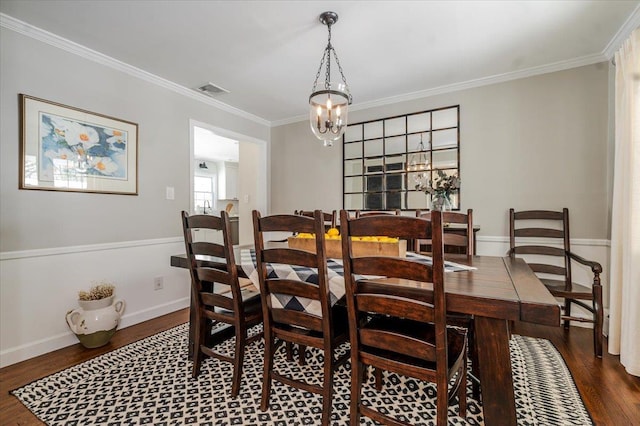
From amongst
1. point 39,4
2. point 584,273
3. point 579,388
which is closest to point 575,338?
point 584,273

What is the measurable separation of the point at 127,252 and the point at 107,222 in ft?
1.07

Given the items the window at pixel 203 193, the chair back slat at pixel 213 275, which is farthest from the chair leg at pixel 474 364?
the window at pixel 203 193

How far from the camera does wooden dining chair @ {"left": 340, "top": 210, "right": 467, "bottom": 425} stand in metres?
1.08

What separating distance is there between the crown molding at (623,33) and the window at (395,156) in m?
1.19

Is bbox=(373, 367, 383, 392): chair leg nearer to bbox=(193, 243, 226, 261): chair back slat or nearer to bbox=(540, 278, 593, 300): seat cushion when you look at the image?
bbox=(193, 243, 226, 261): chair back slat

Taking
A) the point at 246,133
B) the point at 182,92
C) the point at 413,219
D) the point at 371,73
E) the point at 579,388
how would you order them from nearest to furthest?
the point at 413,219, the point at 579,388, the point at 371,73, the point at 182,92, the point at 246,133

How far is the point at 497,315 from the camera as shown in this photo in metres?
1.10

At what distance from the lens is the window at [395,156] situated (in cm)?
327

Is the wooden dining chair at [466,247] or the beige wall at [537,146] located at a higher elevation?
the beige wall at [537,146]

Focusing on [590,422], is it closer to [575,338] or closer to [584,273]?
[575,338]

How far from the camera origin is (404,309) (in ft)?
3.81

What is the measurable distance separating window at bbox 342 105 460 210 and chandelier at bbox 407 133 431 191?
2cm

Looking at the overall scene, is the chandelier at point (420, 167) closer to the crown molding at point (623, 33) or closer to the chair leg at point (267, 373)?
the crown molding at point (623, 33)

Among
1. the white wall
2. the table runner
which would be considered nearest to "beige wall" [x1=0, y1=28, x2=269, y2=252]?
the white wall
